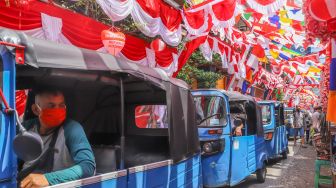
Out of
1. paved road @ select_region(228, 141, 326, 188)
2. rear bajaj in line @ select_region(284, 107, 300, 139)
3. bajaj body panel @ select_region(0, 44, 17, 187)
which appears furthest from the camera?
rear bajaj in line @ select_region(284, 107, 300, 139)

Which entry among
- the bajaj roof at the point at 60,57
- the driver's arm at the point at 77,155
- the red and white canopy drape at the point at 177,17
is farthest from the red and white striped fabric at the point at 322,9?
the red and white canopy drape at the point at 177,17

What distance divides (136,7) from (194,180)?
5369 mm

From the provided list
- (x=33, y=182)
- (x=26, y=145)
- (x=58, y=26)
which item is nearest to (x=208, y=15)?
(x=58, y=26)

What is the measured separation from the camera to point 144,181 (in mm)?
3426

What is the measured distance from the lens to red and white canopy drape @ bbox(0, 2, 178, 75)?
6656mm

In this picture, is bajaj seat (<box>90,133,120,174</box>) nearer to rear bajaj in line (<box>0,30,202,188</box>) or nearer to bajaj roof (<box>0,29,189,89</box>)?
rear bajaj in line (<box>0,30,202,188</box>)

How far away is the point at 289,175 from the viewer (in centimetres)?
1018

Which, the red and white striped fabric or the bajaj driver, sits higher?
the red and white striped fabric

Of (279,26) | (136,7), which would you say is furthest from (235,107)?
(279,26)

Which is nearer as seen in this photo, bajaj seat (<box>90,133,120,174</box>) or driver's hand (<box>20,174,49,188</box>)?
driver's hand (<box>20,174,49,188</box>)

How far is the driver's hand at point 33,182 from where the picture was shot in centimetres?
255

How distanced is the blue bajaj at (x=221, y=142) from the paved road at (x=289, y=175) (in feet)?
2.39

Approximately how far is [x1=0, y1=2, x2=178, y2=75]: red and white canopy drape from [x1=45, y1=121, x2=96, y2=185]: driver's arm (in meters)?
2.50

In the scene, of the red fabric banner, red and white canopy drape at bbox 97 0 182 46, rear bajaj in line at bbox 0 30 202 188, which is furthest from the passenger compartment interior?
the red fabric banner
